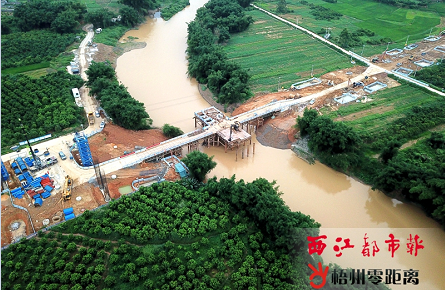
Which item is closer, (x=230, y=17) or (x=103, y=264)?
(x=103, y=264)

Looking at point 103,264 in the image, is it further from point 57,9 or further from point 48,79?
point 57,9

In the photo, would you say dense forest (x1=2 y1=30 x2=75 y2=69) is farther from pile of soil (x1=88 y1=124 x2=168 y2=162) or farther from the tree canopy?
pile of soil (x1=88 y1=124 x2=168 y2=162)

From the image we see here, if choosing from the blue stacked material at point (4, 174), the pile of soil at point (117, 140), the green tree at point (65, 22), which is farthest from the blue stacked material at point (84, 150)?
the green tree at point (65, 22)

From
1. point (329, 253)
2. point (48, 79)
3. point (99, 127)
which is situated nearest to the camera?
point (329, 253)

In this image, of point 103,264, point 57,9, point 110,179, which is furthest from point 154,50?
point 103,264

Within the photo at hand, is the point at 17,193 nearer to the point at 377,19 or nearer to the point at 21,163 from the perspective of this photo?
the point at 21,163

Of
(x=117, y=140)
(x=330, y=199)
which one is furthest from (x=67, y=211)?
(x=330, y=199)

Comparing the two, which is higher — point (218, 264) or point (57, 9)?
point (57, 9)

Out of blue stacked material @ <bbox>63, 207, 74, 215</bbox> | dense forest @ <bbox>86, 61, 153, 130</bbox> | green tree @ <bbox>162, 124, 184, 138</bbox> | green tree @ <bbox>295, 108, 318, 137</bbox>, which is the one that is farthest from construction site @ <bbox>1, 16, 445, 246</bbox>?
green tree @ <bbox>295, 108, 318, 137</bbox>

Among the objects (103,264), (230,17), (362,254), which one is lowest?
(362,254)
